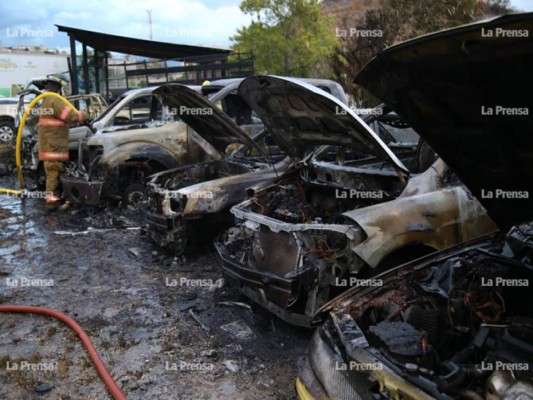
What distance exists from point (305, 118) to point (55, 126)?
17.6ft

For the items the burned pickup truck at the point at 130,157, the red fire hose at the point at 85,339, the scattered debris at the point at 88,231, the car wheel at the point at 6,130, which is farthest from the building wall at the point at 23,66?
the red fire hose at the point at 85,339

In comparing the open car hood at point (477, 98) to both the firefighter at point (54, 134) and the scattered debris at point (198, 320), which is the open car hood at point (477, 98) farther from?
the firefighter at point (54, 134)

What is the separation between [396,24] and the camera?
46.6ft

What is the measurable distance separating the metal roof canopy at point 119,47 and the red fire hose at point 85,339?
11.7m

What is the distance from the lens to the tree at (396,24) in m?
12.5

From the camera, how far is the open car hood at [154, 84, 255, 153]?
19.5ft

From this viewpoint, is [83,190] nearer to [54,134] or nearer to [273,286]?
[54,134]

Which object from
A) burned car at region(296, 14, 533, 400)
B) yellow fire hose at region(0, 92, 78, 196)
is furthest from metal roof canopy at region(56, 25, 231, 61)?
burned car at region(296, 14, 533, 400)

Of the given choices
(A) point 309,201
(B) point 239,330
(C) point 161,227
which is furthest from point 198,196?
(B) point 239,330

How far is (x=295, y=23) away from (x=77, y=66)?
8084 mm

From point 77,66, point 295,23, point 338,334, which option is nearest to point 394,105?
point 338,334

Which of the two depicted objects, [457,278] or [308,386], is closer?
[308,386]

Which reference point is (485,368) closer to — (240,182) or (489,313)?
(489,313)

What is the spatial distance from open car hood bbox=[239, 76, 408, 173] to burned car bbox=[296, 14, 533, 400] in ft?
3.42
